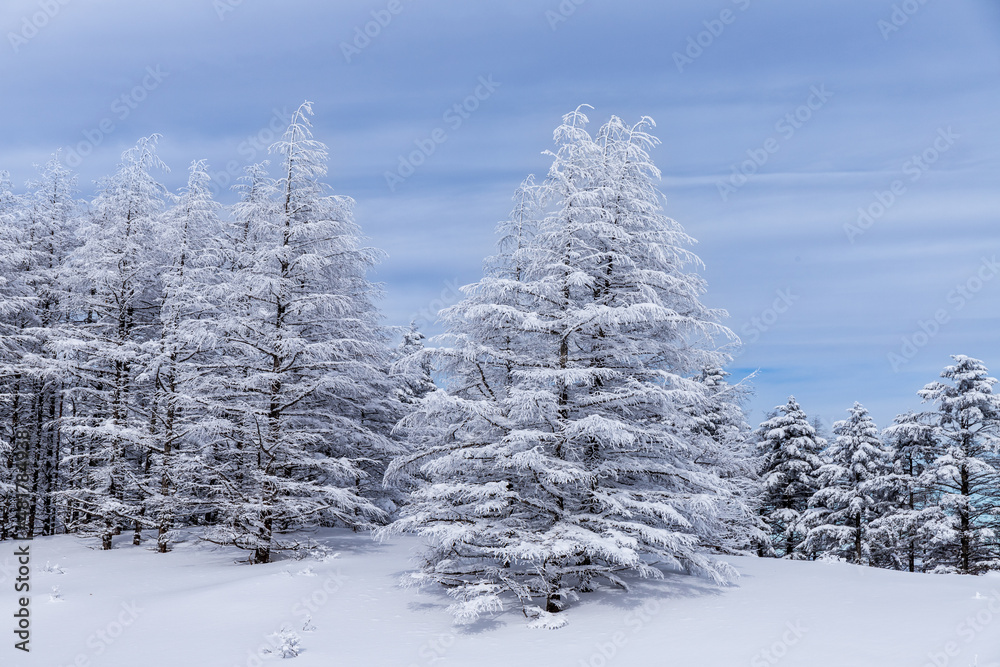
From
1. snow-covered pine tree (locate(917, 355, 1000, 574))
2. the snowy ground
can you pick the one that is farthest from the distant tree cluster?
the snowy ground

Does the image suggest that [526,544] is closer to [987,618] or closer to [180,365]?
Answer: [987,618]

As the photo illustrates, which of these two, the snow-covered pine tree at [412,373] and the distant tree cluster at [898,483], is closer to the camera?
the snow-covered pine tree at [412,373]

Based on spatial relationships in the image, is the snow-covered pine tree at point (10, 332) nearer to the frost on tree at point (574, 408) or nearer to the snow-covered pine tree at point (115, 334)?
the snow-covered pine tree at point (115, 334)

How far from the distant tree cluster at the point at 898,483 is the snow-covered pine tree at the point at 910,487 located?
0.04 m

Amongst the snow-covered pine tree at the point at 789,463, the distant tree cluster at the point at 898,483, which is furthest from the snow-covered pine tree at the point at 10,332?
the snow-covered pine tree at the point at 789,463

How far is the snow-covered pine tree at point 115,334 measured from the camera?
19.6 metres

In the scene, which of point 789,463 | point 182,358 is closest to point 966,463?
point 789,463

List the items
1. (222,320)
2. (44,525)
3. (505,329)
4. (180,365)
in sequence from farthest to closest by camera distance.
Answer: (44,525) → (180,365) → (222,320) → (505,329)

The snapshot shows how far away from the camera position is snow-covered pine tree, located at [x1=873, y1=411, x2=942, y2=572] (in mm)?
22875

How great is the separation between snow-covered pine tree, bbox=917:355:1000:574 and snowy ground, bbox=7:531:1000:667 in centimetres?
981

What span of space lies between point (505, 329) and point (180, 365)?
1106cm

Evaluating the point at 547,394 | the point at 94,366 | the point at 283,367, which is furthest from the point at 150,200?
the point at 547,394

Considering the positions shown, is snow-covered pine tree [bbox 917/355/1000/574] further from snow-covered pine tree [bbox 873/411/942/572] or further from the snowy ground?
the snowy ground

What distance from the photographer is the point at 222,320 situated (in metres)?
16.7
